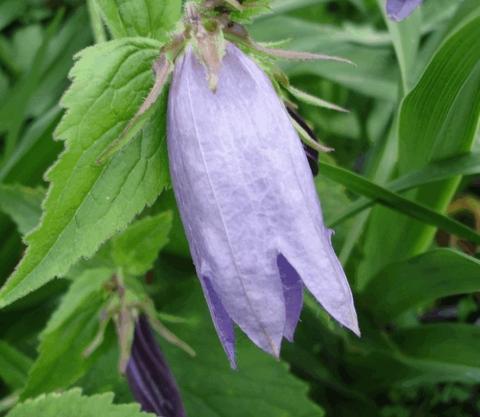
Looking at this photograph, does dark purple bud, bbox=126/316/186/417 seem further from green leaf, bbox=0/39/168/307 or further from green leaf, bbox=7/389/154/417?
green leaf, bbox=0/39/168/307

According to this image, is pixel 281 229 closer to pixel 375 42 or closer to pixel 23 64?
pixel 375 42

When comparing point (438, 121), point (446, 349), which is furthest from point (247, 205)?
point (446, 349)

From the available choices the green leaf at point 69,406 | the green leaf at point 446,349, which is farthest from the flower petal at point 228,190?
the green leaf at point 446,349

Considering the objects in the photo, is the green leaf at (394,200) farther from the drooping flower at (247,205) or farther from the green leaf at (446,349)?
the drooping flower at (247,205)

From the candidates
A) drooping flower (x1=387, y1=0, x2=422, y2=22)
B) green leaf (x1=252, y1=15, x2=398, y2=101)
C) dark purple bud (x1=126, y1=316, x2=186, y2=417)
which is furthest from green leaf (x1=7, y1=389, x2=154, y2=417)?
green leaf (x1=252, y1=15, x2=398, y2=101)

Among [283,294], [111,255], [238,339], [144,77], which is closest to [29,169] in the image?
[111,255]

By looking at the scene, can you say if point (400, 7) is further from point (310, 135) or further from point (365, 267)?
point (365, 267)
